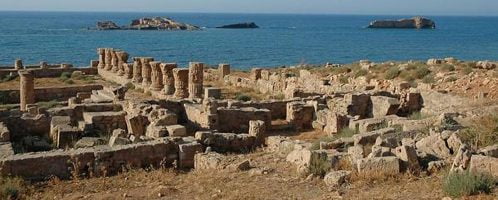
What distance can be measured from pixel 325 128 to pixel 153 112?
15.9 ft

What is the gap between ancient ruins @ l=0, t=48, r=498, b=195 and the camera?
376 inches

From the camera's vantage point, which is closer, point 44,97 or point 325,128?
point 325,128

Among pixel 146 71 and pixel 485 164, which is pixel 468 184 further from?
pixel 146 71

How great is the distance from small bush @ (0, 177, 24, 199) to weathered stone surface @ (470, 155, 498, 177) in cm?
697

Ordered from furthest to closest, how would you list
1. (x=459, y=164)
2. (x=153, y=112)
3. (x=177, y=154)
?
(x=153, y=112) < (x=177, y=154) < (x=459, y=164)

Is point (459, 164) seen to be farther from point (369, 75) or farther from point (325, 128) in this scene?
point (369, 75)

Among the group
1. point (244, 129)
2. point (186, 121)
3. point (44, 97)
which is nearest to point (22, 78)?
point (44, 97)

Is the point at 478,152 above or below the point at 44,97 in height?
above

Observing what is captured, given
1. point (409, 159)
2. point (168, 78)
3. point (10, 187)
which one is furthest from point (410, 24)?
point (10, 187)

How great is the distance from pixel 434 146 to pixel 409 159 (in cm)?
129

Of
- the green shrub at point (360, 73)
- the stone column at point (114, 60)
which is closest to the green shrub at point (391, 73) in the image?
the green shrub at point (360, 73)

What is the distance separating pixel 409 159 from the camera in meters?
8.91

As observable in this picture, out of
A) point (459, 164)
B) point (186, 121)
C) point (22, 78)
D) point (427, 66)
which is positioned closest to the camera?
point (459, 164)

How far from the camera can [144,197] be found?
889 cm
